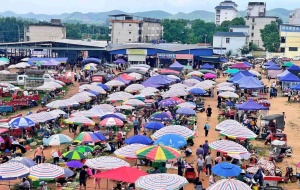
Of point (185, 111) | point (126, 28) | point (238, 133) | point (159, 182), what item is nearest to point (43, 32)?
point (126, 28)

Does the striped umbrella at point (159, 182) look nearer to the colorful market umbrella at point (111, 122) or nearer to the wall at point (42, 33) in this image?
the colorful market umbrella at point (111, 122)

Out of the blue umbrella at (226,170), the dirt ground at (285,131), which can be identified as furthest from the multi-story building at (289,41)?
the blue umbrella at (226,170)

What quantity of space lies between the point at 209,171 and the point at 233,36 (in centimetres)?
6177

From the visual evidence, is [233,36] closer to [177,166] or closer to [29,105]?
[29,105]

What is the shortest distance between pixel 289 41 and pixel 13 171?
6724cm

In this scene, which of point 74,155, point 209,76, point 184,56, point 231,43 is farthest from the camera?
point 231,43

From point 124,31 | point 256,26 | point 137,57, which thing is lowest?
point 137,57

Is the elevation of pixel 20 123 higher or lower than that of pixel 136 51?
lower

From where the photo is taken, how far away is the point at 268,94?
35562 millimetres

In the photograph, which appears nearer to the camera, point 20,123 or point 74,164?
point 74,164

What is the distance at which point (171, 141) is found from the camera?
652 inches

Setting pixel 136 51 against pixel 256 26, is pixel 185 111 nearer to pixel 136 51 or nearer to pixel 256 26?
pixel 136 51

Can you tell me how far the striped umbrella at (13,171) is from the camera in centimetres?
1259

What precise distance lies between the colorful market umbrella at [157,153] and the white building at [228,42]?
202 ft
